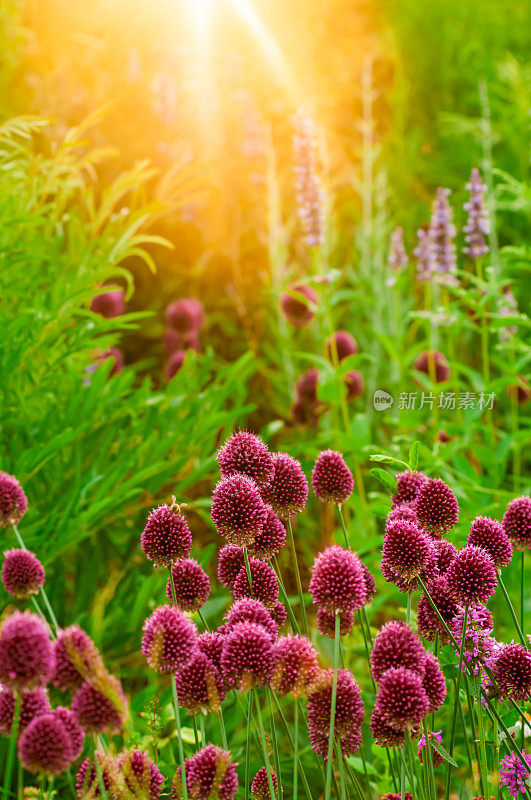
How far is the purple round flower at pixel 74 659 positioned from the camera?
0.72 m

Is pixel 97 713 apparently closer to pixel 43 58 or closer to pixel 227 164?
pixel 227 164

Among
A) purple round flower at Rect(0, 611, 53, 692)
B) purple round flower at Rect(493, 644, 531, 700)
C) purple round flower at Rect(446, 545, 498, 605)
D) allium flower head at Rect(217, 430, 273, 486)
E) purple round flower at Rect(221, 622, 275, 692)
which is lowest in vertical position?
→ purple round flower at Rect(493, 644, 531, 700)

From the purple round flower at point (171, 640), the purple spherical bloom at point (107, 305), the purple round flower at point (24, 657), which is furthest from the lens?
the purple spherical bloom at point (107, 305)

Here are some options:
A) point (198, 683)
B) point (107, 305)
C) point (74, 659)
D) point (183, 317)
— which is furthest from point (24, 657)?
point (183, 317)

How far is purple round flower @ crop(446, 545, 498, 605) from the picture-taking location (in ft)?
2.85

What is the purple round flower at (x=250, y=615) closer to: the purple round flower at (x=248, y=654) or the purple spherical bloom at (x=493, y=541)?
the purple round flower at (x=248, y=654)

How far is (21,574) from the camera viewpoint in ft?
2.88

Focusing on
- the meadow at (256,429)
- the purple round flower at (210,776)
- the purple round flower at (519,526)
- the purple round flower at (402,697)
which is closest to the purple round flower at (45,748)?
the meadow at (256,429)

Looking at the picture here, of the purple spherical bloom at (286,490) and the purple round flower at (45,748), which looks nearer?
the purple round flower at (45,748)

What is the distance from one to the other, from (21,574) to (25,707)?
0.44 feet

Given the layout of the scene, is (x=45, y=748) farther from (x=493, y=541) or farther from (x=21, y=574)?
(x=493, y=541)

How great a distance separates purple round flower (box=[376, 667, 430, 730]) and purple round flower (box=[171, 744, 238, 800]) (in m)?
0.17

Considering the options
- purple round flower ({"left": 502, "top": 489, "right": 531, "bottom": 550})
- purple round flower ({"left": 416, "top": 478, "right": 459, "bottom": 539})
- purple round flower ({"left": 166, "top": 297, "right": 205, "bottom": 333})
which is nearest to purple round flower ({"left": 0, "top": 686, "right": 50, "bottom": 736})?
purple round flower ({"left": 416, "top": 478, "right": 459, "bottom": 539})

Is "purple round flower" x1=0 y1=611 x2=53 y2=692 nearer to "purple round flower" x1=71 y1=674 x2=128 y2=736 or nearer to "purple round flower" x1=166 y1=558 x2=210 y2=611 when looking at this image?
"purple round flower" x1=71 y1=674 x2=128 y2=736
